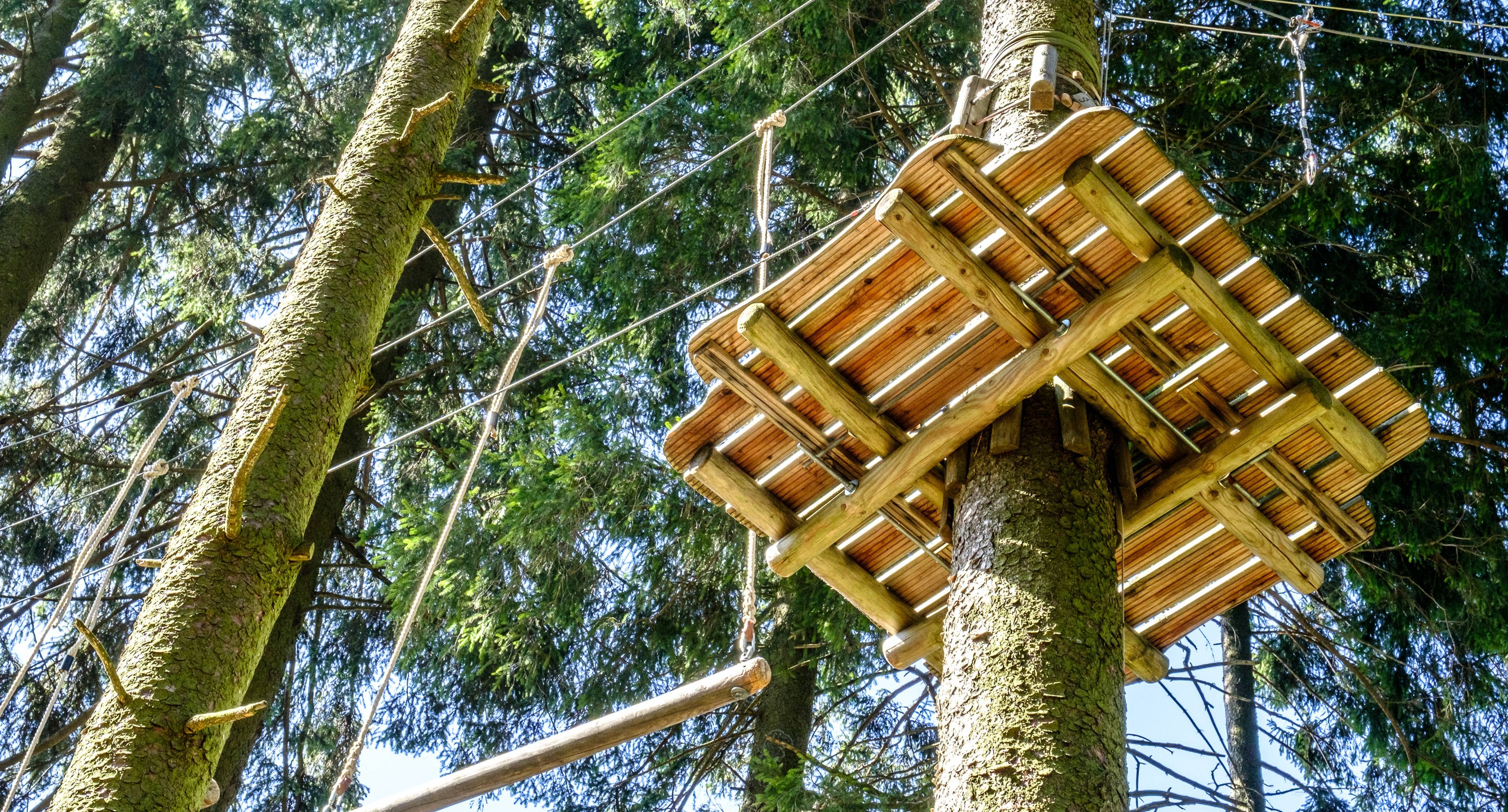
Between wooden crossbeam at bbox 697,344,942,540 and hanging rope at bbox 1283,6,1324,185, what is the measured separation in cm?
179

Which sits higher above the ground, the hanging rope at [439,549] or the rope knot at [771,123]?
the rope knot at [771,123]

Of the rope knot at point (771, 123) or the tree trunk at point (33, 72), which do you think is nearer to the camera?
the rope knot at point (771, 123)

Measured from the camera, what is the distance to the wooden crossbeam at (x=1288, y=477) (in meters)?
3.39

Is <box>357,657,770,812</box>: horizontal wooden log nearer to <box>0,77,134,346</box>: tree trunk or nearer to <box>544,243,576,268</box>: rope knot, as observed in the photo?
<box>544,243,576,268</box>: rope knot

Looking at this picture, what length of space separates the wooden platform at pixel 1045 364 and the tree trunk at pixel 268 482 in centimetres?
101

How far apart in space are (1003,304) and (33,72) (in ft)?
25.3

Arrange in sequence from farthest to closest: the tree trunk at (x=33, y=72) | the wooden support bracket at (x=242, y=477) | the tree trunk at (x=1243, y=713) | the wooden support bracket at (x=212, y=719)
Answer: the tree trunk at (x=33, y=72) → the tree trunk at (x=1243, y=713) → the wooden support bracket at (x=242, y=477) → the wooden support bracket at (x=212, y=719)

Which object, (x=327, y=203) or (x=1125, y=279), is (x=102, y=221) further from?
(x=1125, y=279)

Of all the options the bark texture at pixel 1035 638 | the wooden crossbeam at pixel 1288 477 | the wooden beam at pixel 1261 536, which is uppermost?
the wooden crossbeam at pixel 1288 477

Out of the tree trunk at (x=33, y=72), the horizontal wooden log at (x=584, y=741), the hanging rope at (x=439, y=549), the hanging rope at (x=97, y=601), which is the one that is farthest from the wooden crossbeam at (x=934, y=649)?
the tree trunk at (x=33, y=72)

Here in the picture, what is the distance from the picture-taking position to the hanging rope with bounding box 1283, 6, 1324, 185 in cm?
426

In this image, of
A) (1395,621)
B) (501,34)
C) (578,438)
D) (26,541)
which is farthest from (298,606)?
(1395,621)

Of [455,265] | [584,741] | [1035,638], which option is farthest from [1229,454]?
[455,265]

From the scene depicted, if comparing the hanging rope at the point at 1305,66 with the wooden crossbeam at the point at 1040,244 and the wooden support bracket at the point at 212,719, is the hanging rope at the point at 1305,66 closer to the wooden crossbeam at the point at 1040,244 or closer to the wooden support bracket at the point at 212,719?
the wooden crossbeam at the point at 1040,244
